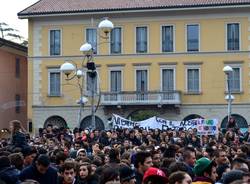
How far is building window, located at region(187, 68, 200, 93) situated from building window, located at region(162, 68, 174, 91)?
123 centimetres

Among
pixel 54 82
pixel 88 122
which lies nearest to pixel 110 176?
pixel 88 122

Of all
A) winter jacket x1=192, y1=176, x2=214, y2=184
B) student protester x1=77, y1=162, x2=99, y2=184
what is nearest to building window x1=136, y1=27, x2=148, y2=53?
student protester x1=77, y1=162, x2=99, y2=184

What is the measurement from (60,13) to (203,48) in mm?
11137

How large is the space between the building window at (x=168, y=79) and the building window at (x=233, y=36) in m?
4.57

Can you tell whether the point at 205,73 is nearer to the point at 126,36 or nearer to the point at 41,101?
the point at 126,36

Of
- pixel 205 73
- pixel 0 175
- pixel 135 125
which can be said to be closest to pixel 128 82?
pixel 205 73

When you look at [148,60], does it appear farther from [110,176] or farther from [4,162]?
[110,176]

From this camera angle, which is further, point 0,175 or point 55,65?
point 55,65

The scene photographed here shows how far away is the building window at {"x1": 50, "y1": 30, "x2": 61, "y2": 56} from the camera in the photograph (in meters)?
55.0

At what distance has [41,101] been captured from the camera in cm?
5509

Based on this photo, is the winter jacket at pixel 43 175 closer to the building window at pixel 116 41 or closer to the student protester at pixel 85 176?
the student protester at pixel 85 176

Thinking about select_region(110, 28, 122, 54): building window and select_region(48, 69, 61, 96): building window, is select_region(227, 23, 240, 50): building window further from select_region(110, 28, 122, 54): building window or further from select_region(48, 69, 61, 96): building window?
select_region(48, 69, 61, 96): building window

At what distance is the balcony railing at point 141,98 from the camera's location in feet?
170

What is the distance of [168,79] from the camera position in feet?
173
